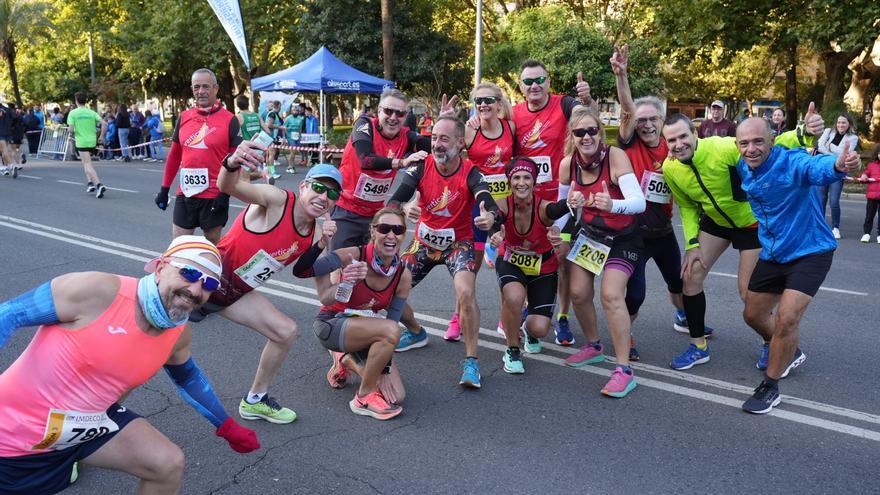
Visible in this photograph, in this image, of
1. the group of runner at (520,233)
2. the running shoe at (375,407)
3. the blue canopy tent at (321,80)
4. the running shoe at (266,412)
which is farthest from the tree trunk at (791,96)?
the running shoe at (266,412)

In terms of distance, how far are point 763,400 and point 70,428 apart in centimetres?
391

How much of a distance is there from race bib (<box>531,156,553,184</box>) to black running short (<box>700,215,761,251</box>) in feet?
4.27

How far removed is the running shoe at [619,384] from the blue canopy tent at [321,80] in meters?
16.7

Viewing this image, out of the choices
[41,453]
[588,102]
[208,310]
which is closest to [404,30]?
[588,102]

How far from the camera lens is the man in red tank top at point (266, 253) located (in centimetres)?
420

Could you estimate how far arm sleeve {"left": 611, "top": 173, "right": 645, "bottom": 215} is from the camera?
15.5 ft

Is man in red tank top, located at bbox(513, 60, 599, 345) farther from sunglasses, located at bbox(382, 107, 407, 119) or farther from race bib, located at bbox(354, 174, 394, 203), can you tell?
race bib, located at bbox(354, 174, 394, 203)

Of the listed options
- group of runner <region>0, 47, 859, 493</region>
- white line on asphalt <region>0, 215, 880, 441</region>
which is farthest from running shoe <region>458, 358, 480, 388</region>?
white line on asphalt <region>0, 215, 880, 441</region>

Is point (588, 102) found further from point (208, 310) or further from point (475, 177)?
point (208, 310)

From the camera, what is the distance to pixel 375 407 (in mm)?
4367

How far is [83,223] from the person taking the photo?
431 inches

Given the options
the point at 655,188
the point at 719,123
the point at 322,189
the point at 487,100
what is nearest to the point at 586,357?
the point at 655,188

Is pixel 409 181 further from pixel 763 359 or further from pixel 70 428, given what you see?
pixel 70 428

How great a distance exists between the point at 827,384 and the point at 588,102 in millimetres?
2924
